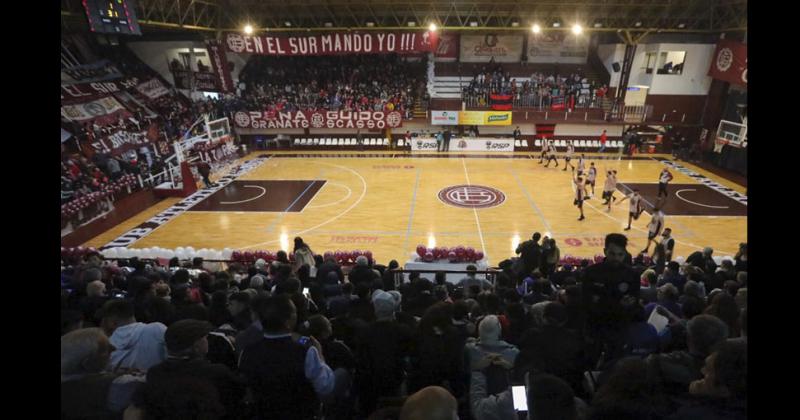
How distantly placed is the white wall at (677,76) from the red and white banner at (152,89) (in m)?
29.3

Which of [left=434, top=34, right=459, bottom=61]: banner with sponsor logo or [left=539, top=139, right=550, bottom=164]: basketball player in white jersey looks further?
[left=434, top=34, right=459, bottom=61]: banner with sponsor logo

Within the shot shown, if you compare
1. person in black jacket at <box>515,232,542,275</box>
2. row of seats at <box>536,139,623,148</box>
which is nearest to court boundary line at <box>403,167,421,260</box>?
person in black jacket at <box>515,232,542,275</box>

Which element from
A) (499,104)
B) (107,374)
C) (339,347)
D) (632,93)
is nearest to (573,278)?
(339,347)

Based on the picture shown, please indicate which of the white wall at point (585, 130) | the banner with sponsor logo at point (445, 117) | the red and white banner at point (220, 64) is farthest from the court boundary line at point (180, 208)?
the white wall at point (585, 130)

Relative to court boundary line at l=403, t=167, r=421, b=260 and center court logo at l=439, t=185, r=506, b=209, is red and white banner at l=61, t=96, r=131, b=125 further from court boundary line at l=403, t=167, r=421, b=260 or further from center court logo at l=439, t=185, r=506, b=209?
center court logo at l=439, t=185, r=506, b=209

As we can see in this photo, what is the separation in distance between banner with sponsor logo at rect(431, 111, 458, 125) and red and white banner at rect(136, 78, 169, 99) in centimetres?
1775

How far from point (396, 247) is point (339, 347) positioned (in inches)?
381

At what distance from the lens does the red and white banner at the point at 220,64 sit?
26250 millimetres

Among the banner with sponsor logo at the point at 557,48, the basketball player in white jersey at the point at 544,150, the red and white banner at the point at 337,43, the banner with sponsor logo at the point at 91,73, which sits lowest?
the basketball player in white jersey at the point at 544,150

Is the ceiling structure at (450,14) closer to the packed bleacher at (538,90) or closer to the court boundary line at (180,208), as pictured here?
the packed bleacher at (538,90)

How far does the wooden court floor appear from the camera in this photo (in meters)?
14.2

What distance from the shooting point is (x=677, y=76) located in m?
27.3

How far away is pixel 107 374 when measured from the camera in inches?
123
